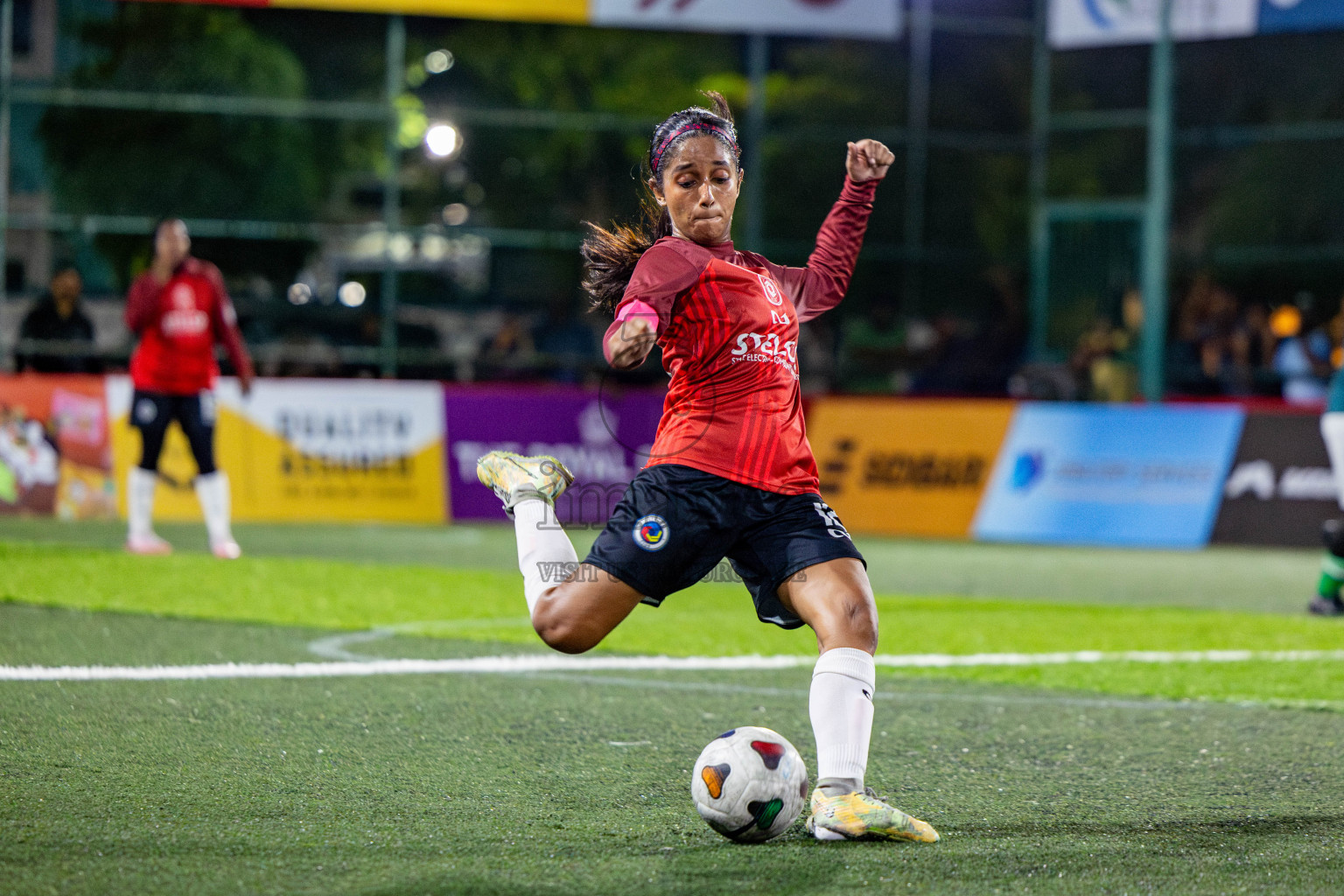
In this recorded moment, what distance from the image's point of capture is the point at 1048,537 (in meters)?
15.1

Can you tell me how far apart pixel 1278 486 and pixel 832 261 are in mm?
10657

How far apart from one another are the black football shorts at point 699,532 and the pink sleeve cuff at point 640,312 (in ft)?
1.66

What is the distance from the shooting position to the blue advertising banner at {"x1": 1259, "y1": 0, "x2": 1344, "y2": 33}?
771 inches

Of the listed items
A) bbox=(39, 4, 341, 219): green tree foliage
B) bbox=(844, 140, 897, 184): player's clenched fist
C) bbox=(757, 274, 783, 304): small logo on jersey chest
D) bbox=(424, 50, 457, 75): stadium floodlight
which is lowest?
bbox=(757, 274, 783, 304): small logo on jersey chest

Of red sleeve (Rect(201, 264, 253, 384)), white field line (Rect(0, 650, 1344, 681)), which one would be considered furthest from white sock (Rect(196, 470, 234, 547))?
white field line (Rect(0, 650, 1344, 681))

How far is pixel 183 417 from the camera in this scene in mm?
12133

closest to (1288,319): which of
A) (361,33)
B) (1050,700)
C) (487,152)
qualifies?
(487,152)

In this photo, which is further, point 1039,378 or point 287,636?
point 1039,378

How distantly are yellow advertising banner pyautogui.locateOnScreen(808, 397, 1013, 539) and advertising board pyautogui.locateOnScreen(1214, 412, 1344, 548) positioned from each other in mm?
2103

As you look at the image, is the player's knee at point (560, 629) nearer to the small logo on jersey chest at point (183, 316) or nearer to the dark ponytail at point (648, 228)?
the dark ponytail at point (648, 228)

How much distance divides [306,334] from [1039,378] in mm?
8842

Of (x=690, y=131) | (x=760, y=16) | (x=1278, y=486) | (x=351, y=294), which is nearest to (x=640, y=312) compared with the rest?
(x=690, y=131)

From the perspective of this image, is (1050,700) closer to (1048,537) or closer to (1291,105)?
(1048,537)

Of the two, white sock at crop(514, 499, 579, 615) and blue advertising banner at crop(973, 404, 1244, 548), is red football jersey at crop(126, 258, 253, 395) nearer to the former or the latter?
blue advertising banner at crop(973, 404, 1244, 548)
